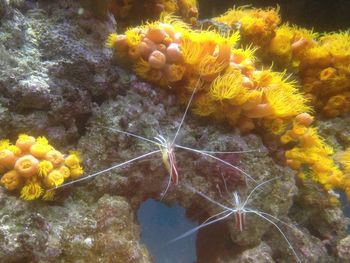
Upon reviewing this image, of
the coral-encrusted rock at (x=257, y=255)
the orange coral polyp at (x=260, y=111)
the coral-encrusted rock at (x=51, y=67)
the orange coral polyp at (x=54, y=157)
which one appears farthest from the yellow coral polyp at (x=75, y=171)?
the coral-encrusted rock at (x=257, y=255)

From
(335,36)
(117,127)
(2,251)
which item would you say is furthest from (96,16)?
(335,36)

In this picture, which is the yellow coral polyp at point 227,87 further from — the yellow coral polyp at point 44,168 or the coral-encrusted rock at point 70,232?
the yellow coral polyp at point 44,168

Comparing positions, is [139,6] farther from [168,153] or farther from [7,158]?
[7,158]

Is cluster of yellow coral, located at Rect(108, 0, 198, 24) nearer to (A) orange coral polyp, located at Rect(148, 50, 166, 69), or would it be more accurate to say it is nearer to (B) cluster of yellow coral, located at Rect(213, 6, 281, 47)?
(B) cluster of yellow coral, located at Rect(213, 6, 281, 47)

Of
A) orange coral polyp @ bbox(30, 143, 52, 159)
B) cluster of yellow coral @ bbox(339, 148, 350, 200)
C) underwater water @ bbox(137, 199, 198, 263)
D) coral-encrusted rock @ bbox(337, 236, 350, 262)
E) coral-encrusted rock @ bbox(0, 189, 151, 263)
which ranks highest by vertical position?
orange coral polyp @ bbox(30, 143, 52, 159)

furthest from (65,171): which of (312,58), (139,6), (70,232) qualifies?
(312,58)

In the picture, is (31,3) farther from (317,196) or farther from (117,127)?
(317,196)

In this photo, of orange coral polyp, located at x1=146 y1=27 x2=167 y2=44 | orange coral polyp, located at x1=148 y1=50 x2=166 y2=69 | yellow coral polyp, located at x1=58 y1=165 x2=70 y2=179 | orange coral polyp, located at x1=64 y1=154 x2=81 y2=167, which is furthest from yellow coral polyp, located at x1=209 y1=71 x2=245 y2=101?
yellow coral polyp, located at x1=58 y1=165 x2=70 y2=179
